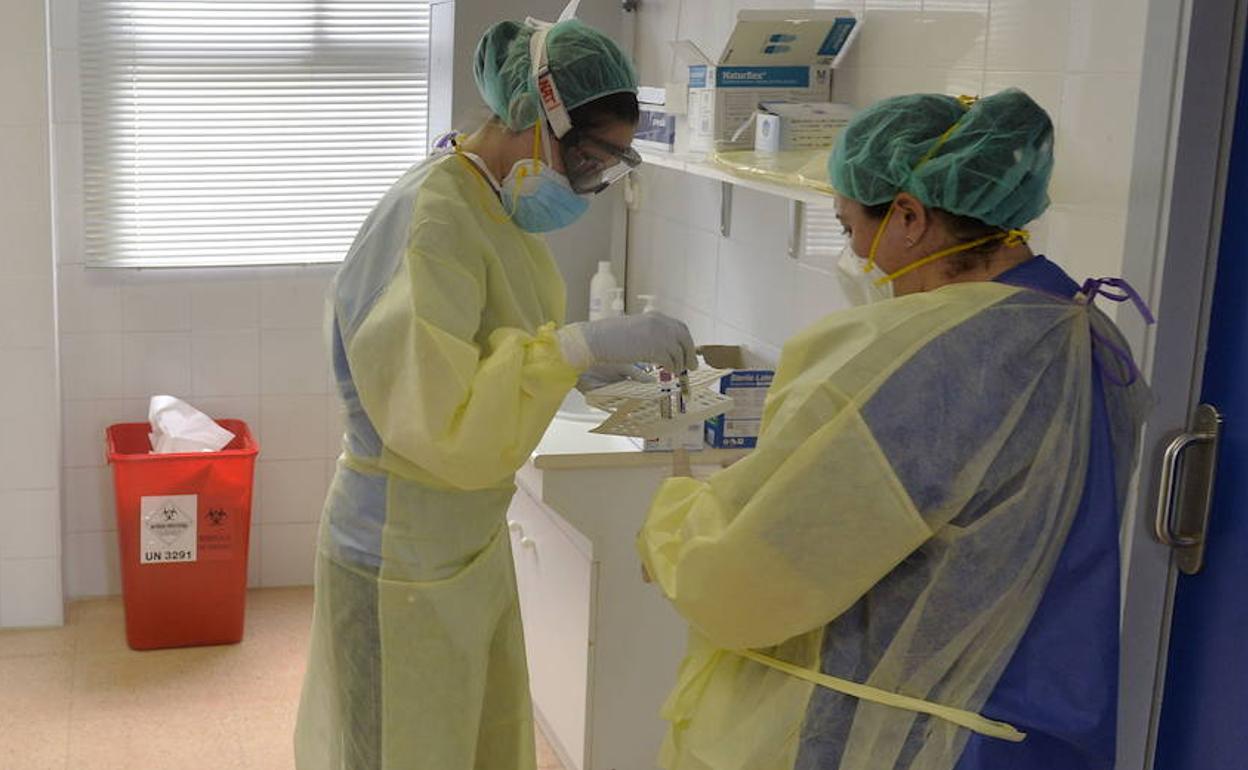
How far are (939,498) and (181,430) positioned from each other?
287 centimetres

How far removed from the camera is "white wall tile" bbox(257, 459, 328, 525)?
438 cm

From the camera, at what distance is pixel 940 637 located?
1.57 metres

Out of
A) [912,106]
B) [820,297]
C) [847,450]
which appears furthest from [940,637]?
[820,297]

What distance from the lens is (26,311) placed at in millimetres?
3875

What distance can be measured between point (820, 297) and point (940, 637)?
1483 mm

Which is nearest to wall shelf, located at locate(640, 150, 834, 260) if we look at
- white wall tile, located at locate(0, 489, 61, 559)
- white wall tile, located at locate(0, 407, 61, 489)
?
white wall tile, located at locate(0, 407, 61, 489)

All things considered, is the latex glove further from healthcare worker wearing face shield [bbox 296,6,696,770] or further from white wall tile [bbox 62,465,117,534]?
white wall tile [bbox 62,465,117,534]

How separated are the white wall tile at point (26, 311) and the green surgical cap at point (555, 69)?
212 cm

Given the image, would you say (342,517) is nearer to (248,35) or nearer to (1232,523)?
(1232,523)

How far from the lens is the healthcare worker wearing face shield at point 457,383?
6.64 feet

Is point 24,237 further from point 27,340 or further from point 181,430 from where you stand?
point 181,430

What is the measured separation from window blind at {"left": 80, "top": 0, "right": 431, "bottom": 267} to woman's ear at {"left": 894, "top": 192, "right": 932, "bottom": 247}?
112 inches

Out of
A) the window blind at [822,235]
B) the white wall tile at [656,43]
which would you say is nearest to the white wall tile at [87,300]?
the white wall tile at [656,43]

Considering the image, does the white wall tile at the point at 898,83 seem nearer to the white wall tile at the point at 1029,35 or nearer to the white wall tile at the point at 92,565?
the white wall tile at the point at 1029,35
